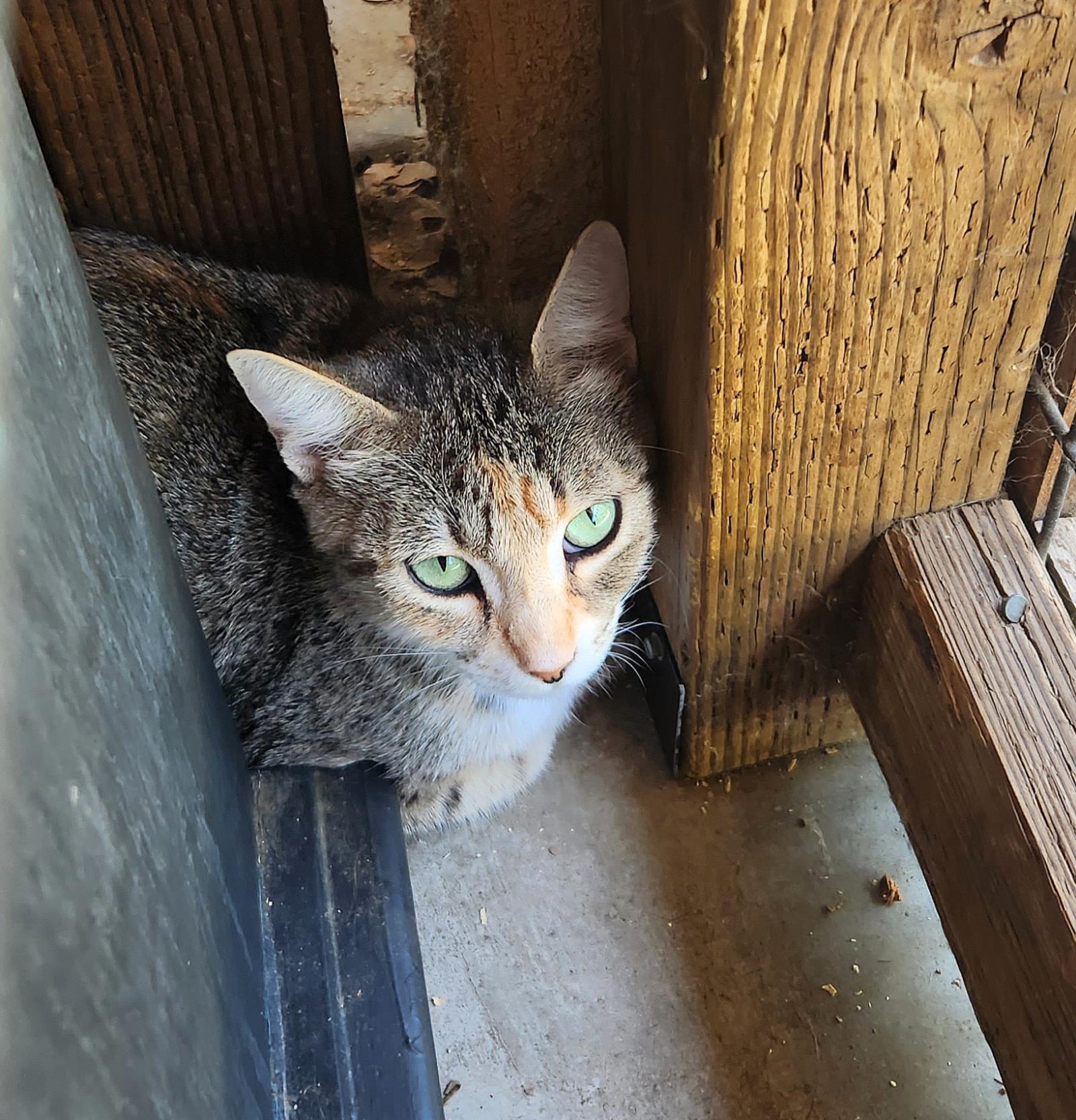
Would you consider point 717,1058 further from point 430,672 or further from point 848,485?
point 848,485

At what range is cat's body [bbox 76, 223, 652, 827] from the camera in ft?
3.49

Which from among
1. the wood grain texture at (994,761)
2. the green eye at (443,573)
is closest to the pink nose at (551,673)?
the green eye at (443,573)

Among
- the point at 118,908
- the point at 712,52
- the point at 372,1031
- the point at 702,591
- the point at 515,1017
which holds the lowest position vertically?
the point at 515,1017

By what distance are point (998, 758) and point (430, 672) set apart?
64 cm

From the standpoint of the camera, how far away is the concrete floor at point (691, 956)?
3.89 feet

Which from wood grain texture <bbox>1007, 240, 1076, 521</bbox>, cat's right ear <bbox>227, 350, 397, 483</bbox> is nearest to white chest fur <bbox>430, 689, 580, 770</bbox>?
cat's right ear <bbox>227, 350, 397, 483</bbox>

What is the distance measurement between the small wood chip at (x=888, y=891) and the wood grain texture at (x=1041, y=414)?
0.51 metres

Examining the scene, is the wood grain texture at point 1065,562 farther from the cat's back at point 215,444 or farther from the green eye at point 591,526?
the cat's back at point 215,444

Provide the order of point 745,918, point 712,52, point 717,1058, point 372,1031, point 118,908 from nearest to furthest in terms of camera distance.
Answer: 1. point 118,908
2. point 712,52
3. point 372,1031
4. point 717,1058
5. point 745,918

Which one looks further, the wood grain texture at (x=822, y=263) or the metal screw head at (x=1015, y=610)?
the metal screw head at (x=1015, y=610)

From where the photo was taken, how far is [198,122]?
1264 mm

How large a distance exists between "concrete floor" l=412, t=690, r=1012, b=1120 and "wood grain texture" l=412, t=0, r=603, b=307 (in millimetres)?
699

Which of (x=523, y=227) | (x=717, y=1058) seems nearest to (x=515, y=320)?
(x=523, y=227)

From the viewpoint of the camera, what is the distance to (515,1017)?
1.26 meters
